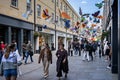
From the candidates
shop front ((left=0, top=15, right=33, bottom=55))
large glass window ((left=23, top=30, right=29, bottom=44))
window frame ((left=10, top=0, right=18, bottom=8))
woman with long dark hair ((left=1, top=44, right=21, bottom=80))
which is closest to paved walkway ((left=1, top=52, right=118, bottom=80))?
woman with long dark hair ((left=1, top=44, right=21, bottom=80))

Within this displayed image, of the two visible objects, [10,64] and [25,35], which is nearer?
[10,64]

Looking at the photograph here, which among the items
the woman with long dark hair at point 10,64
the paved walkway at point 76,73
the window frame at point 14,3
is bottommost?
the paved walkway at point 76,73

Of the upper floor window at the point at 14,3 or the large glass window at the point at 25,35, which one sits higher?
the upper floor window at the point at 14,3

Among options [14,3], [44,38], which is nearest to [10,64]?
[14,3]

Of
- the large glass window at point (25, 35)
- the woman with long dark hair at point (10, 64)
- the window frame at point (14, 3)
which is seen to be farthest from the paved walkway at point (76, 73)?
the large glass window at point (25, 35)

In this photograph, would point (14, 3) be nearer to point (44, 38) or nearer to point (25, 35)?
point (25, 35)

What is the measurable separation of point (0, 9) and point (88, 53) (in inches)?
324

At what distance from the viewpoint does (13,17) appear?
25.9 meters

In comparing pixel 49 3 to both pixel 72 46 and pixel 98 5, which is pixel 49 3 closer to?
pixel 72 46

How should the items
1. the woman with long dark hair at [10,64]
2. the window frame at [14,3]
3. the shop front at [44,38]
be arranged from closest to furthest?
1. the woman with long dark hair at [10,64]
2. the window frame at [14,3]
3. the shop front at [44,38]

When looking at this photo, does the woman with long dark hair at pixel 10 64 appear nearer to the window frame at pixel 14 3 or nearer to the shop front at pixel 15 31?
the shop front at pixel 15 31

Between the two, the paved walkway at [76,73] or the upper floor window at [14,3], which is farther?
the upper floor window at [14,3]

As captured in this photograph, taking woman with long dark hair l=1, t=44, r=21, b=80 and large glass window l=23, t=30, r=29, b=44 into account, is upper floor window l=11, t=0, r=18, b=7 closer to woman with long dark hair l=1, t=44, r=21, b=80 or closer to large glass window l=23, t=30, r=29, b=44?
large glass window l=23, t=30, r=29, b=44

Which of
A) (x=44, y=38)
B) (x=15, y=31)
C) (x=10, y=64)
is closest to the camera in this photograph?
(x=10, y=64)
